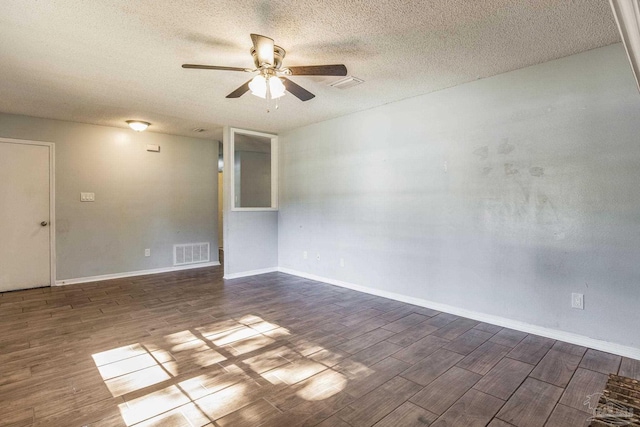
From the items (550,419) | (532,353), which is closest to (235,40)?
(550,419)

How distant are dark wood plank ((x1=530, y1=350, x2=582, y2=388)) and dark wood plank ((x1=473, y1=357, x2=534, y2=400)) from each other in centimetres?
7

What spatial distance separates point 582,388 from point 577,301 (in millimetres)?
880

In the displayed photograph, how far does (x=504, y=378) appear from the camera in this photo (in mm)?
2170

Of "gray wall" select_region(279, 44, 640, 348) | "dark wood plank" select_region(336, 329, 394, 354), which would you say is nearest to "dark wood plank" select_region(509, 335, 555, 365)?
"gray wall" select_region(279, 44, 640, 348)

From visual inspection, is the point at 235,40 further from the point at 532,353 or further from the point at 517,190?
the point at 532,353

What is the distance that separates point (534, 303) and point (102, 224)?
A: 5.89 m

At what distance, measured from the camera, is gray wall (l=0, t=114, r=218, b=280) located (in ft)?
15.6

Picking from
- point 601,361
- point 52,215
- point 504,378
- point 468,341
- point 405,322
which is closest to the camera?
point 504,378

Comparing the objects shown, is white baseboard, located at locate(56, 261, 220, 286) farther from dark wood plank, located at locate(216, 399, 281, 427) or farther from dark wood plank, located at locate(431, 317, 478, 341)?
dark wood plank, located at locate(431, 317, 478, 341)

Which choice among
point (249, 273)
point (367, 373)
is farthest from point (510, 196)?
point (249, 273)

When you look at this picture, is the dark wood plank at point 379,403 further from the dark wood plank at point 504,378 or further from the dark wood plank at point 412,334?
the dark wood plank at point 412,334

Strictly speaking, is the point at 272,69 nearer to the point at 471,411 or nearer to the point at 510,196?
the point at 510,196

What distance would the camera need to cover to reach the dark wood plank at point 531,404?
5.75ft

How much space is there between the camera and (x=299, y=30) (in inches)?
90.8
